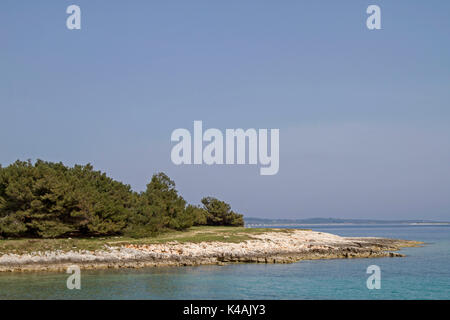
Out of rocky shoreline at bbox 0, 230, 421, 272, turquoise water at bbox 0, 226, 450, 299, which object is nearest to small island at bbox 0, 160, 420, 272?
rocky shoreline at bbox 0, 230, 421, 272

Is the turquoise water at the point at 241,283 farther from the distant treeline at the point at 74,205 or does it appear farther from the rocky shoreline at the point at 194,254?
the distant treeline at the point at 74,205

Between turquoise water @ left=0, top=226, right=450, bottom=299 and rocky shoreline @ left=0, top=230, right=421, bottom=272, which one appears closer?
turquoise water @ left=0, top=226, right=450, bottom=299

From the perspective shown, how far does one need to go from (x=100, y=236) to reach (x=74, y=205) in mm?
5948

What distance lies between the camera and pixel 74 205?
49.9 m

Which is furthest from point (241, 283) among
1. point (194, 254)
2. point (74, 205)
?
point (74, 205)

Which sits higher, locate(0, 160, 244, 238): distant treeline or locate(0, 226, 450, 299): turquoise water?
locate(0, 160, 244, 238): distant treeline

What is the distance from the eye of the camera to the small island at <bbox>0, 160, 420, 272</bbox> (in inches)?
1705

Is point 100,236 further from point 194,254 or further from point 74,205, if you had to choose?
point 194,254

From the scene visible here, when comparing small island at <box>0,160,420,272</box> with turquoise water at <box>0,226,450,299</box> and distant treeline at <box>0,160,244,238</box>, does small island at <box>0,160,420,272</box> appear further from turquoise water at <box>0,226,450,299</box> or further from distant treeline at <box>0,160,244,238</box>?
turquoise water at <box>0,226,450,299</box>

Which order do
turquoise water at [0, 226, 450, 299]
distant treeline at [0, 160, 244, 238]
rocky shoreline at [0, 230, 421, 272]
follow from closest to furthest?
turquoise water at [0, 226, 450, 299] → rocky shoreline at [0, 230, 421, 272] → distant treeline at [0, 160, 244, 238]

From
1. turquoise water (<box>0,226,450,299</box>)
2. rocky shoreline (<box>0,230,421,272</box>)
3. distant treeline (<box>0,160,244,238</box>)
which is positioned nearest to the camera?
turquoise water (<box>0,226,450,299</box>)
